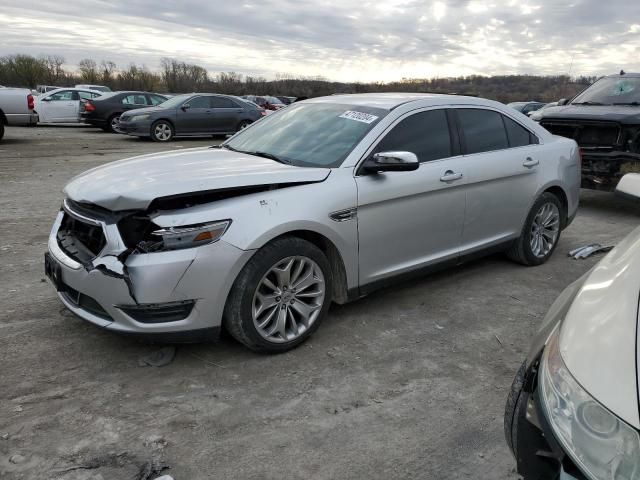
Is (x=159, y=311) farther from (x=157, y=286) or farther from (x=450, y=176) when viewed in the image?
(x=450, y=176)

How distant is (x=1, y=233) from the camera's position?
5.82 metres

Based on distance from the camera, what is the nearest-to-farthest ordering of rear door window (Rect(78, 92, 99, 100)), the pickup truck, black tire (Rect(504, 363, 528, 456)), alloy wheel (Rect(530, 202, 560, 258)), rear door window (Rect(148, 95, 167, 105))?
1. black tire (Rect(504, 363, 528, 456))
2. alloy wheel (Rect(530, 202, 560, 258))
3. the pickup truck
4. rear door window (Rect(148, 95, 167, 105))
5. rear door window (Rect(78, 92, 99, 100))

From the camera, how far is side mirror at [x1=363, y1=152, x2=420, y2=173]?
3.58 meters

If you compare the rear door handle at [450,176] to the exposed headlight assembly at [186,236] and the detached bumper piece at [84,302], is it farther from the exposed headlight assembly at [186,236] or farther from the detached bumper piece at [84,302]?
the detached bumper piece at [84,302]

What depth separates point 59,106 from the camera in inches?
784

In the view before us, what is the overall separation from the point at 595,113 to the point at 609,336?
7218 mm

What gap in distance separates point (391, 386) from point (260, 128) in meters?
2.57

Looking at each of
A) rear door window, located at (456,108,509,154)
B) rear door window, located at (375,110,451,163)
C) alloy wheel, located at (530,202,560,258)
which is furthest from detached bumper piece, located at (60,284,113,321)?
alloy wheel, located at (530,202,560,258)

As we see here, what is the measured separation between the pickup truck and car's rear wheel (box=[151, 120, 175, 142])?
10.1 feet

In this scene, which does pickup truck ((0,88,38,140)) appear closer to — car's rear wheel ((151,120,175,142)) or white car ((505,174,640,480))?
car's rear wheel ((151,120,175,142))

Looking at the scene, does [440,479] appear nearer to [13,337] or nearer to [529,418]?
[529,418]

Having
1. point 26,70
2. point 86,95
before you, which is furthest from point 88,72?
point 86,95

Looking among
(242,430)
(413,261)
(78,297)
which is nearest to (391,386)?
(242,430)

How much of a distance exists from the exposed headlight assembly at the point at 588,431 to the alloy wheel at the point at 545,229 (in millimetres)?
3703
